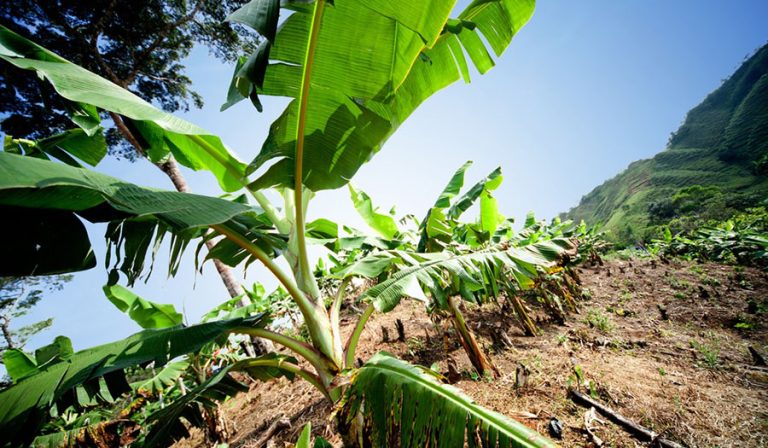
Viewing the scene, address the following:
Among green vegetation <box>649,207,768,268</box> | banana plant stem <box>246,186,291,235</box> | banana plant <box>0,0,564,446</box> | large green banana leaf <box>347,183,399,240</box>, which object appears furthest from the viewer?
green vegetation <box>649,207,768,268</box>

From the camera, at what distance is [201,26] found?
7637mm

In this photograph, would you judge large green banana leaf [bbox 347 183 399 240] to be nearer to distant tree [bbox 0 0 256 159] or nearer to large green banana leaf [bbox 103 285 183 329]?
large green banana leaf [bbox 103 285 183 329]

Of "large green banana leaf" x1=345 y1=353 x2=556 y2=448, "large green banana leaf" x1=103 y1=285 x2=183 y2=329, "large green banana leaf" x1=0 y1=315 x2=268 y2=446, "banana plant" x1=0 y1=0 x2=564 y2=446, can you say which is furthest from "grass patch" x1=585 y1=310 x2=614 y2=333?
"large green banana leaf" x1=103 y1=285 x2=183 y2=329

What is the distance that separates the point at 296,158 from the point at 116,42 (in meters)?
8.63

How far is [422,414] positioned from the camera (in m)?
1.30

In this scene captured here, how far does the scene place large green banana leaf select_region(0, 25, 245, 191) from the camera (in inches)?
57.9

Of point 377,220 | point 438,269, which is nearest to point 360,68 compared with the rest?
point 438,269

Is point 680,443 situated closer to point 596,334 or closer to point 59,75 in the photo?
point 596,334

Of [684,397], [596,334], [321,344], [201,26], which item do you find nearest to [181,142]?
[321,344]

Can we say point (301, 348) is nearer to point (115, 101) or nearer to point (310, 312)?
point (310, 312)

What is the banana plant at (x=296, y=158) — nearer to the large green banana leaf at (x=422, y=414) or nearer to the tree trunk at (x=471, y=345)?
the large green banana leaf at (x=422, y=414)

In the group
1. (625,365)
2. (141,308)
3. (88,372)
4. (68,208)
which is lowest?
(625,365)

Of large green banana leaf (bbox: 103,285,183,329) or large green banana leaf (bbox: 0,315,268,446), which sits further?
large green banana leaf (bbox: 103,285,183,329)

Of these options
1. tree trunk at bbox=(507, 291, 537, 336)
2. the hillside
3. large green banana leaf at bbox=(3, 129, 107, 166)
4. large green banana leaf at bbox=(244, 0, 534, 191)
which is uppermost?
the hillside
